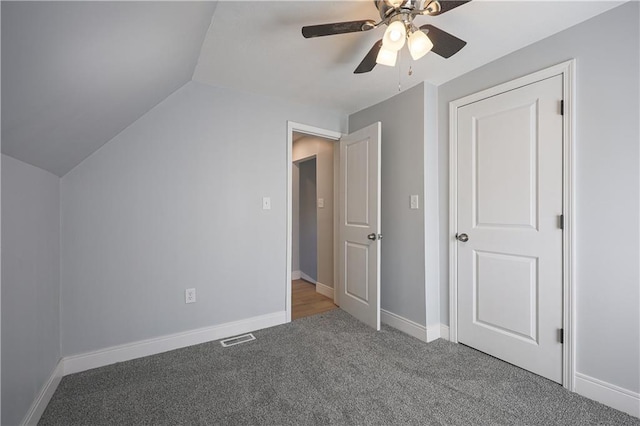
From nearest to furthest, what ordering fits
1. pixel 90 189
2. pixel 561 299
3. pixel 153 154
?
pixel 561 299
pixel 90 189
pixel 153 154

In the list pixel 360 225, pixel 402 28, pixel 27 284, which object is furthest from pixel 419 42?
pixel 27 284

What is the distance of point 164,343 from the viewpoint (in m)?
2.22

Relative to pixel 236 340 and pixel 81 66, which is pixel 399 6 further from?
pixel 236 340

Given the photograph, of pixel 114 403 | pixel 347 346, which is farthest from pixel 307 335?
pixel 114 403

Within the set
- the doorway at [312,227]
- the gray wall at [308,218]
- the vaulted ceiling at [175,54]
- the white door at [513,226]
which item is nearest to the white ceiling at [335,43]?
the vaulted ceiling at [175,54]

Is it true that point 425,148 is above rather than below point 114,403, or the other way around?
above

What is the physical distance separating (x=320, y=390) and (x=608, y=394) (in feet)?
5.43

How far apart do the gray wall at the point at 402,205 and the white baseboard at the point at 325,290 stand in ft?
2.97

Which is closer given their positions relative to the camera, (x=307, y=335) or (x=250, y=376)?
(x=250, y=376)

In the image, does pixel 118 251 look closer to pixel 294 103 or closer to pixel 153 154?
pixel 153 154

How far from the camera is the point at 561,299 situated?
1774 mm

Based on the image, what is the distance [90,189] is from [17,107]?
3.82 feet

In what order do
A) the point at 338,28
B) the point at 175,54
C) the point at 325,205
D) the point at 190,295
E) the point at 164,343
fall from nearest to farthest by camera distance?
the point at 338,28 < the point at 175,54 < the point at 164,343 < the point at 190,295 < the point at 325,205

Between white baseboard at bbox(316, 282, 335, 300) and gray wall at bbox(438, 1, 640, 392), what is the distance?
2.41m
